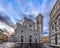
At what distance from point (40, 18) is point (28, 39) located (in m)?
14.1

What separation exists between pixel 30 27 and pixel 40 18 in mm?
7984

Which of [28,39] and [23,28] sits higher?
[23,28]

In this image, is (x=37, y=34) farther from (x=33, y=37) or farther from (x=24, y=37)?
(x=24, y=37)

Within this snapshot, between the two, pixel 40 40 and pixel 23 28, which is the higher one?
pixel 23 28

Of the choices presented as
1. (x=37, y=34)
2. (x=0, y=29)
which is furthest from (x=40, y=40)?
(x=0, y=29)

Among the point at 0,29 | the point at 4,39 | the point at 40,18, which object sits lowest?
the point at 4,39

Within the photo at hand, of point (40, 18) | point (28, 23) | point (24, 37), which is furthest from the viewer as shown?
point (40, 18)

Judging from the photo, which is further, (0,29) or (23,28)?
(0,29)

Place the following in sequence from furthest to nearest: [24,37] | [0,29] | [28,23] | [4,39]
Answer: [4,39]
[0,29]
[28,23]
[24,37]

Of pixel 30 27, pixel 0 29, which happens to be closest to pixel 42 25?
pixel 30 27

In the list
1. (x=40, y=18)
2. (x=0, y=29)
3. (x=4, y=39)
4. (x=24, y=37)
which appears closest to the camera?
(x=24, y=37)

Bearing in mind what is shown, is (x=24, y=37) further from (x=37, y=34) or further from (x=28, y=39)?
(x=37, y=34)

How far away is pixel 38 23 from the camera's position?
6775cm

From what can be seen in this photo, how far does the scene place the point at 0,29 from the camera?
76125 mm
